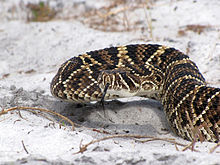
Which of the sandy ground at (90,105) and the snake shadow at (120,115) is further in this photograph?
the snake shadow at (120,115)

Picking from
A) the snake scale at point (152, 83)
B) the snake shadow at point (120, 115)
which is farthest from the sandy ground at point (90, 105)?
the snake scale at point (152, 83)

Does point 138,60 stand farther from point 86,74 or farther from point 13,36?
point 13,36

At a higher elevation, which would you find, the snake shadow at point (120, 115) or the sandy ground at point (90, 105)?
the sandy ground at point (90, 105)

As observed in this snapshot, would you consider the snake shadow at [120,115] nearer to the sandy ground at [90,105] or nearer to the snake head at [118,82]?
the sandy ground at [90,105]

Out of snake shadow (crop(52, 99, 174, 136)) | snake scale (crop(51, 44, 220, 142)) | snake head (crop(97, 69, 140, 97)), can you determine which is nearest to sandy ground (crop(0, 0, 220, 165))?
snake shadow (crop(52, 99, 174, 136))

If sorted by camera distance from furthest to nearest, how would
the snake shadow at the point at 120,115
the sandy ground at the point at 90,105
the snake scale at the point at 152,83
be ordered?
the snake shadow at the point at 120,115, the snake scale at the point at 152,83, the sandy ground at the point at 90,105

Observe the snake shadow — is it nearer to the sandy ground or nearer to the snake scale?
the sandy ground
